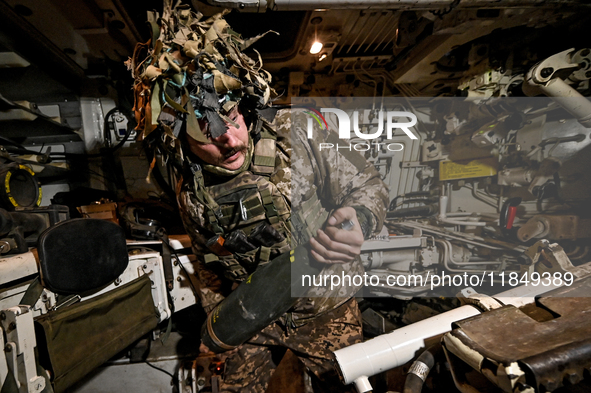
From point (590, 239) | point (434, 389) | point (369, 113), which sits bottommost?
point (434, 389)

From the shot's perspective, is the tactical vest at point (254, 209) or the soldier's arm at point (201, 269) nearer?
the tactical vest at point (254, 209)

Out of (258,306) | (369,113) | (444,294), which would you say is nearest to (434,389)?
(444,294)

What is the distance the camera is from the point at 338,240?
1.08 meters

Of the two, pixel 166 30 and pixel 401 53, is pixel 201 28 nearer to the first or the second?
pixel 166 30

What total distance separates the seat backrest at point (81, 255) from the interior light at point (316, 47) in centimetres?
198

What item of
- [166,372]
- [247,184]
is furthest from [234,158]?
[166,372]

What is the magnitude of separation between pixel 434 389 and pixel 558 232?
5.65 feet

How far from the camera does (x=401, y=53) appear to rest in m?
2.07

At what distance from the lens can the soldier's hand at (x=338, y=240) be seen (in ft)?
3.54

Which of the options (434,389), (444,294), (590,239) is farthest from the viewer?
(444,294)

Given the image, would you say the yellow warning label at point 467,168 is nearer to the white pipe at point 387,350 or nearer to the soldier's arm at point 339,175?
the soldier's arm at point 339,175

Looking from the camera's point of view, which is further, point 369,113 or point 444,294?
point 369,113

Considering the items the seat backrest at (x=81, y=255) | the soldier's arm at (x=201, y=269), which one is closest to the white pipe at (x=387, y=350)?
the soldier's arm at (x=201, y=269)

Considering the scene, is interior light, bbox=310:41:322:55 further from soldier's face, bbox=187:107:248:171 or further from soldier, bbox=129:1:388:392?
soldier's face, bbox=187:107:248:171
